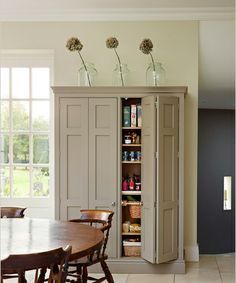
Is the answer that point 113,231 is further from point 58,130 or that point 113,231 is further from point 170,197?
point 58,130

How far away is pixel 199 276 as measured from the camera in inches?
172

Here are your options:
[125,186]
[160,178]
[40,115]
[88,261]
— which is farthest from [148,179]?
[40,115]

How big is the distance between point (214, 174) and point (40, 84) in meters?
4.82

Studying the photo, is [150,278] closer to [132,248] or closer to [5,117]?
[132,248]

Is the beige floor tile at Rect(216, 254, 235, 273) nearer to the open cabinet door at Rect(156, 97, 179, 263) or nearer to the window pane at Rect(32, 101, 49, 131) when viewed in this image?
the open cabinet door at Rect(156, 97, 179, 263)

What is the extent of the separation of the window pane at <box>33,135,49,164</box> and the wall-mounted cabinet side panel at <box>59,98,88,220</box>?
66 centimetres

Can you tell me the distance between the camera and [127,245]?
458cm

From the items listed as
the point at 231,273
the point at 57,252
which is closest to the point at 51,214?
the point at 231,273

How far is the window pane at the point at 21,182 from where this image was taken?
5098 millimetres

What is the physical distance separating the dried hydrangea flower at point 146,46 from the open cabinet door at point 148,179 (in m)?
0.52

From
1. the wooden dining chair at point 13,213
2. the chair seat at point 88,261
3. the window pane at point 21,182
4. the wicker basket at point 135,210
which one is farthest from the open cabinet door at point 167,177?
the window pane at point 21,182

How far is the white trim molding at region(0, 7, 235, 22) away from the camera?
473 centimetres

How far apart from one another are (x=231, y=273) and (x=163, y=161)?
144cm

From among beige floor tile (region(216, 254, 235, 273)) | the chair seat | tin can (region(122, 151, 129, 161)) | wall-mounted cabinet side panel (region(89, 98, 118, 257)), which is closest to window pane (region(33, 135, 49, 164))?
wall-mounted cabinet side panel (region(89, 98, 118, 257))
